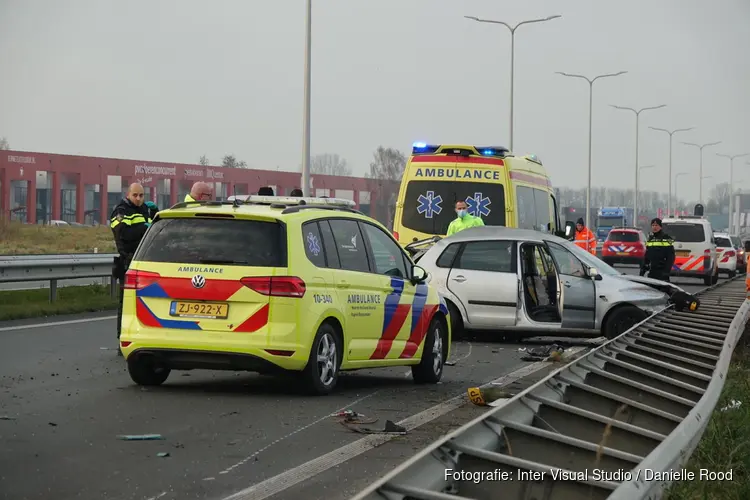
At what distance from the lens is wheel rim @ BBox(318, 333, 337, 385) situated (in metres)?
10.7

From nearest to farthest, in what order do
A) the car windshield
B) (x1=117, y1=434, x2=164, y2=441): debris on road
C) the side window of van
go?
(x1=117, y1=434, x2=164, y2=441): debris on road < the car windshield < the side window of van

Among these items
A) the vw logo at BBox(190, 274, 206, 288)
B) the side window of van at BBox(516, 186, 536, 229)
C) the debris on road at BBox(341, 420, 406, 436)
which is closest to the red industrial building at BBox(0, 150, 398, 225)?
the side window of van at BBox(516, 186, 536, 229)

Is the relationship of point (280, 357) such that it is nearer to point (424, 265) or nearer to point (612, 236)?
point (424, 265)

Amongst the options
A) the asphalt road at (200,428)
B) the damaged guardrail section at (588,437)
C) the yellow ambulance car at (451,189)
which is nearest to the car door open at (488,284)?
the asphalt road at (200,428)

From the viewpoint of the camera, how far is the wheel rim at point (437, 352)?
12.5 metres

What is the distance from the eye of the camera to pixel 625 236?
1821 inches

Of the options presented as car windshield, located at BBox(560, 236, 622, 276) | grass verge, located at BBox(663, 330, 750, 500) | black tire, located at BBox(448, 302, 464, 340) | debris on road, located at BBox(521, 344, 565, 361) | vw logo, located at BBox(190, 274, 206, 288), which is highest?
car windshield, located at BBox(560, 236, 622, 276)

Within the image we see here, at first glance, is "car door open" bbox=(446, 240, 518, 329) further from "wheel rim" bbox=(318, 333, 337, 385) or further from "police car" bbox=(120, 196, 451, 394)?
"wheel rim" bbox=(318, 333, 337, 385)

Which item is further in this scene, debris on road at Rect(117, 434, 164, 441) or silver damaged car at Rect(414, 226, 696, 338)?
silver damaged car at Rect(414, 226, 696, 338)

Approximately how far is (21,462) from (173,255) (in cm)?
347

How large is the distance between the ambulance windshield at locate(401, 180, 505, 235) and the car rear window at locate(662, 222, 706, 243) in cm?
1742

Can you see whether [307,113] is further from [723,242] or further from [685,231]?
[723,242]

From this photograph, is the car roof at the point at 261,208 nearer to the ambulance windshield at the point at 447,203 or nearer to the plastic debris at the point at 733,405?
the plastic debris at the point at 733,405

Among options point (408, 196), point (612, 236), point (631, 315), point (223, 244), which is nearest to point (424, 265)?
point (631, 315)
